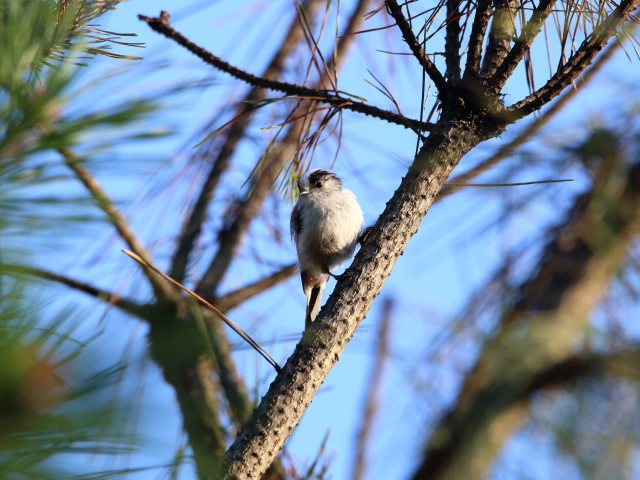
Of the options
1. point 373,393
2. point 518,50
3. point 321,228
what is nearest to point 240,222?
point 321,228

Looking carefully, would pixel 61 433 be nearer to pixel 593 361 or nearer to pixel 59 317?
pixel 59 317

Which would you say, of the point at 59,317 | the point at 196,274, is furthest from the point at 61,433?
the point at 196,274

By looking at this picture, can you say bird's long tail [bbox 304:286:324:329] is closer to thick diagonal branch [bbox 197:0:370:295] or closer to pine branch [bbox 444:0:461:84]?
thick diagonal branch [bbox 197:0:370:295]

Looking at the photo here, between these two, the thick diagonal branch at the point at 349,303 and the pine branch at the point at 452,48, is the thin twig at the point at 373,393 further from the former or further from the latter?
the pine branch at the point at 452,48

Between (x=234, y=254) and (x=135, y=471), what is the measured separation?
3762mm

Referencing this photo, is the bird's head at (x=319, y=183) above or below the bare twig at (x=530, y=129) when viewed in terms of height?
above

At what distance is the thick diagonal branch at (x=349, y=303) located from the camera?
1982 mm

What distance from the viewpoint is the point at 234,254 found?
188 inches

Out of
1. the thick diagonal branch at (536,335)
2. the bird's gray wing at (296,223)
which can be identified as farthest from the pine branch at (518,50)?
the bird's gray wing at (296,223)

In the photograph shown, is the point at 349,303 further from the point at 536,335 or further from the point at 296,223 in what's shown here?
the point at 296,223

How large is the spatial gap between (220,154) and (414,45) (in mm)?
2812

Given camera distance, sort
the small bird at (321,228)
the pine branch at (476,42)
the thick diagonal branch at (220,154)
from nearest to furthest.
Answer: the pine branch at (476,42) → the small bird at (321,228) → the thick diagonal branch at (220,154)

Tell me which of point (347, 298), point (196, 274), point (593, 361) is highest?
point (196, 274)

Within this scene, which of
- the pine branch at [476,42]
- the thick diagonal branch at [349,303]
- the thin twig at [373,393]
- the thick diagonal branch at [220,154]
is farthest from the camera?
the thick diagonal branch at [220,154]
